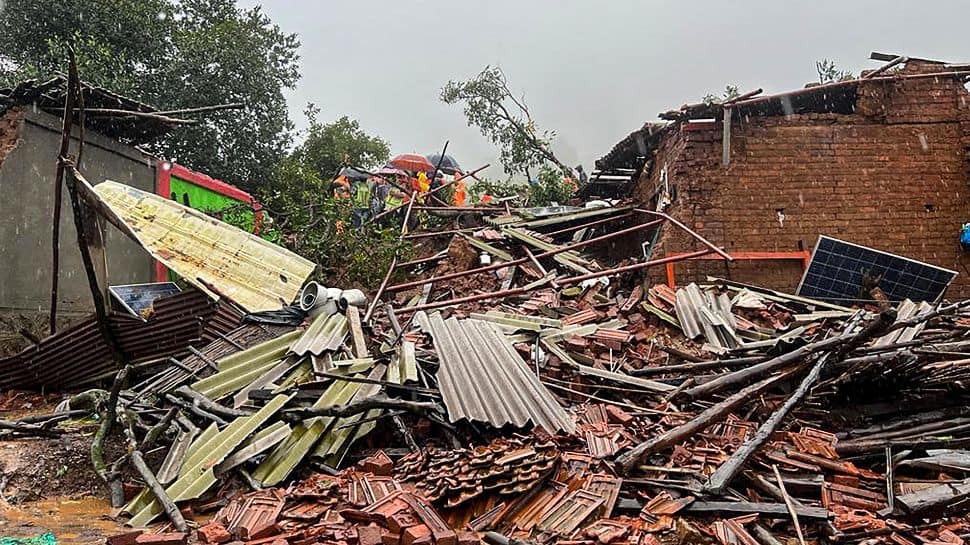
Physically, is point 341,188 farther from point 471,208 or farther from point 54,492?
point 54,492

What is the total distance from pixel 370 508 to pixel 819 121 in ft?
25.3

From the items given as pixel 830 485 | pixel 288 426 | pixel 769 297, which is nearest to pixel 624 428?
pixel 830 485

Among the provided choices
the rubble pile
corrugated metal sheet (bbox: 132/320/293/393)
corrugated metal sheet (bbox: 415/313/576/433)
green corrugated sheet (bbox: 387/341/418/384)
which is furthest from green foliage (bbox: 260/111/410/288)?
green corrugated sheet (bbox: 387/341/418/384)

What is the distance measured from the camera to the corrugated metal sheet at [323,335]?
6.01m

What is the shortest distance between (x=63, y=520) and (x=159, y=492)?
0.65 meters

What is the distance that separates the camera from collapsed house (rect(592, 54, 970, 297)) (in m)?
8.30

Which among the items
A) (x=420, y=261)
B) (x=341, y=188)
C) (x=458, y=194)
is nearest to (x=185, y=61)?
(x=341, y=188)

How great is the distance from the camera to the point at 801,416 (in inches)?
214

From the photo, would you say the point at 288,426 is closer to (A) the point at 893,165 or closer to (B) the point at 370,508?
(B) the point at 370,508

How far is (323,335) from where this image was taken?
6.33 meters

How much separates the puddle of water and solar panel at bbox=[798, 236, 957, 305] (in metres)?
7.83

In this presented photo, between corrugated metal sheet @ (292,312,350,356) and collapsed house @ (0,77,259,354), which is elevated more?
collapsed house @ (0,77,259,354)

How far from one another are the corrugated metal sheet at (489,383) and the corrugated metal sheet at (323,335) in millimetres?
937

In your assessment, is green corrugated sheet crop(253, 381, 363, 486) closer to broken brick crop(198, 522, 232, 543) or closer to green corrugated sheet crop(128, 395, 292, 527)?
green corrugated sheet crop(128, 395, 292, 527)
